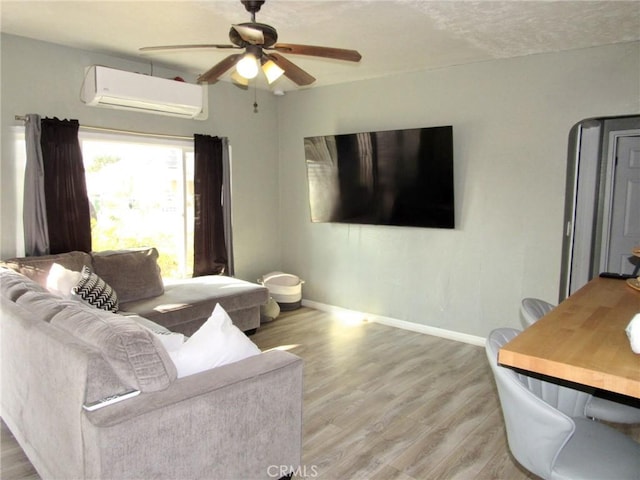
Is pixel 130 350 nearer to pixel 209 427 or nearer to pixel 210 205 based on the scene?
pixel 209 427

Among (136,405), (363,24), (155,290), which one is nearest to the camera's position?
(136,405)

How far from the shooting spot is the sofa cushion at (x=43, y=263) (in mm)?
3490

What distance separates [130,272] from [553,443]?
11.6 ft

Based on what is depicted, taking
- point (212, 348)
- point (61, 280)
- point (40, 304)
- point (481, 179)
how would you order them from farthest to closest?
1. point (481, 179)
2. point (61, 280)
3. point (40, 304)
4. point (212, 348)

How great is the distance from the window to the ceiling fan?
6.27 ft

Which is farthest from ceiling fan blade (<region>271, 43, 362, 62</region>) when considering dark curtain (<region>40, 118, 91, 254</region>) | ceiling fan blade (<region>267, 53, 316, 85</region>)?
dark curtain (<region>40, 118, 91, 254</region>)

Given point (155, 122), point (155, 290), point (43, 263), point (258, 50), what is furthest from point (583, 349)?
point (155, 122)

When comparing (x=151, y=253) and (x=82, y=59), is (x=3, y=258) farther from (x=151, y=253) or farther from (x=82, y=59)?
(x=82, y=59)

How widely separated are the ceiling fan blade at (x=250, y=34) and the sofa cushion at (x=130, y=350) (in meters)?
1.46

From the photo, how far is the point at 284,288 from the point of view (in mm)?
5422

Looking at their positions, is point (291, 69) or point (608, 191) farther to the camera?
point (608, 191)

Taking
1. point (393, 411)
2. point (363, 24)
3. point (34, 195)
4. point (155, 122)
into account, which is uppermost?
point (363, 24)

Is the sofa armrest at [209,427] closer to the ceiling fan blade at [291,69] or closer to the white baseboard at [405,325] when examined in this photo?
the ceiling fan blade at [291,69]

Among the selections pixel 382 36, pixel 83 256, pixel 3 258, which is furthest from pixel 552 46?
pixel 3 258
